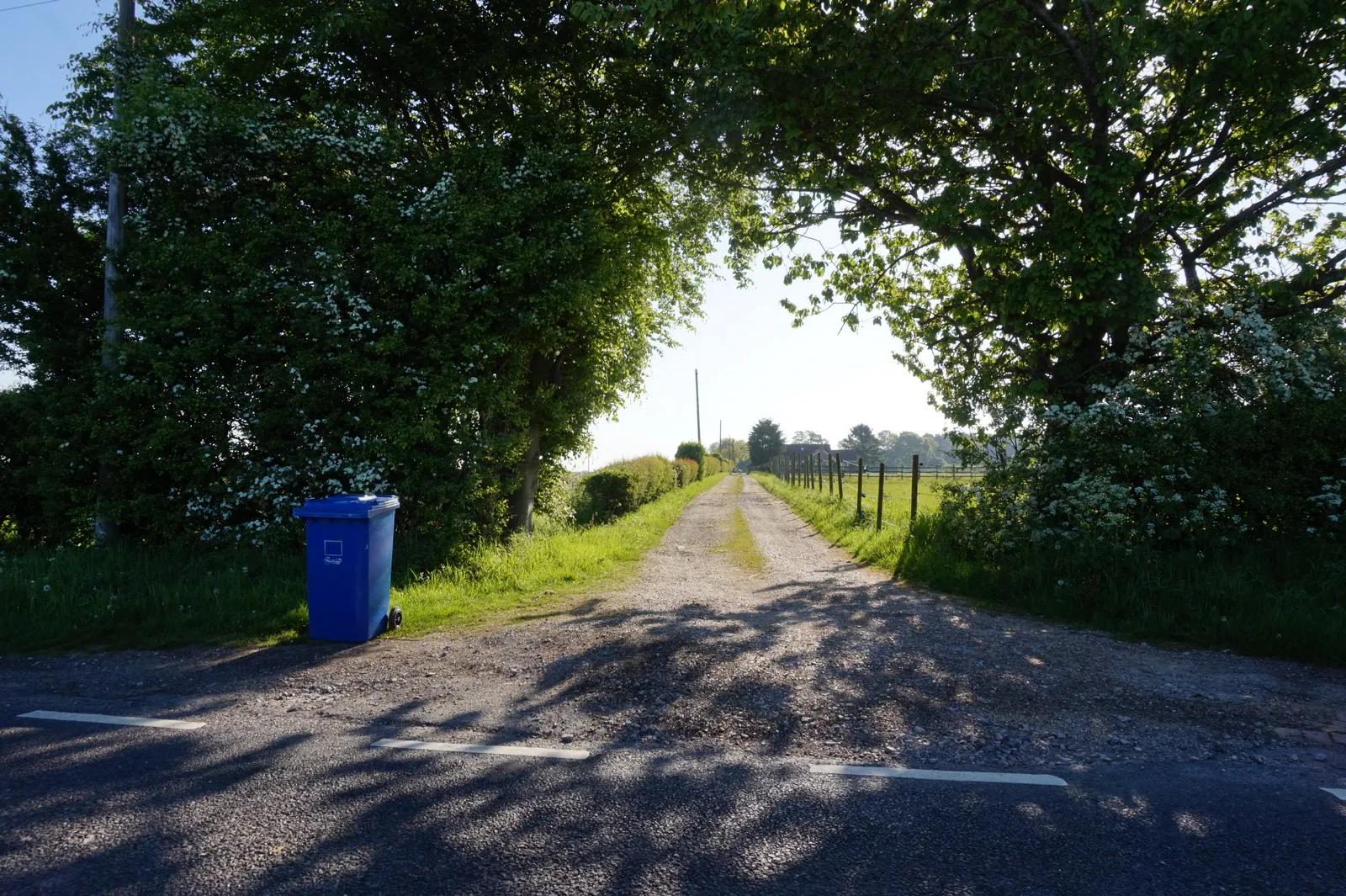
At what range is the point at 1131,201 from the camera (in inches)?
333

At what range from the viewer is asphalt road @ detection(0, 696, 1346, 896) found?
275 centimetres

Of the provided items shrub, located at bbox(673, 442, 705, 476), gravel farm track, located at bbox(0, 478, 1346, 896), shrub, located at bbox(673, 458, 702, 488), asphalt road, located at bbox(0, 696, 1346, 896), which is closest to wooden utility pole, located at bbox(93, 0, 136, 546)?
gravel farm track, located at bbox(0, 478, 1346, 896)

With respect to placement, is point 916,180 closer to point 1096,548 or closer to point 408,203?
point 1096,548

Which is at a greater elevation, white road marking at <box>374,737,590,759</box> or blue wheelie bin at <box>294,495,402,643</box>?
blue wheelie bin at <box>294,495,402,643</box>

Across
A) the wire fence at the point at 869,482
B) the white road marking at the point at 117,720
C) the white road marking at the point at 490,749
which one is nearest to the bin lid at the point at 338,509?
the white road marking at the point at 117,720

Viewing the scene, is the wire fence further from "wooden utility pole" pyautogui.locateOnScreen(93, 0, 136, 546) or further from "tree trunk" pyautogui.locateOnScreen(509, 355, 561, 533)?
"wooden utility pole" pyautogui.locateOnScreen(93, 0, 136, 546)

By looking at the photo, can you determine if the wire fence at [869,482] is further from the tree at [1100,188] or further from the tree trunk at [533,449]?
the tree trunk at [533,449]

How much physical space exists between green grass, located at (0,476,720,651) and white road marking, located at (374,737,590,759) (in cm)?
280

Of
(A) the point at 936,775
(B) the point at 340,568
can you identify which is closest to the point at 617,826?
(A) the point at 936,775

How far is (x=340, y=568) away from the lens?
20.8 ft

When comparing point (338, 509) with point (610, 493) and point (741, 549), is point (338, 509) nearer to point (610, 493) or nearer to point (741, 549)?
point (741, 549)

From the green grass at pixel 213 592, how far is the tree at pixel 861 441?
356ft

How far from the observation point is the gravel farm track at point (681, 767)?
9.29ft

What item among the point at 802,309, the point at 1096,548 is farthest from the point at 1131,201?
the point at 802,309
